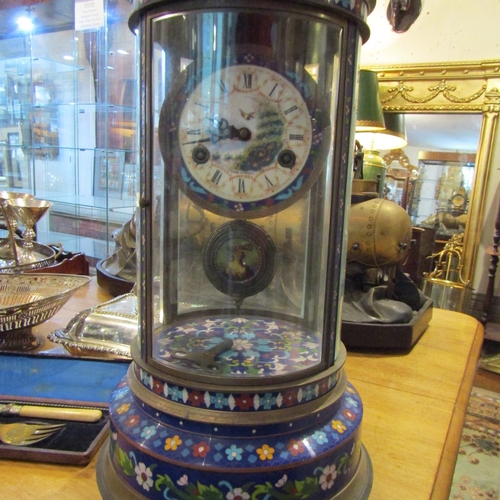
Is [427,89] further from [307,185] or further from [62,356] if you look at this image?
[62,356]

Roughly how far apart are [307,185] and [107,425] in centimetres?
37

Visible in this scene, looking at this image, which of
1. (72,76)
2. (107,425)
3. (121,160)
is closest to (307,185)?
(107,425)

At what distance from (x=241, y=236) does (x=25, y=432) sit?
33 cm

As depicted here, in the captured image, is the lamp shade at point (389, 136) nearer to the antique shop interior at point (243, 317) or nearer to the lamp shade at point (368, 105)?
the lamp shade at point (368, 105)

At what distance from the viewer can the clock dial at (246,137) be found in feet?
1.58

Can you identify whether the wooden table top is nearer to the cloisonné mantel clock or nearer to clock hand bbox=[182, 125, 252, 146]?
the cloisonné mantel clock

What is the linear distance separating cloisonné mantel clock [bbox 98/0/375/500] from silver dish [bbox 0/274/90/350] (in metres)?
0.28

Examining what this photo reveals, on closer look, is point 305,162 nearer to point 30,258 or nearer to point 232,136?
point 232,136

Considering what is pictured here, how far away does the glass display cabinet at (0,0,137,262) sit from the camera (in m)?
1.90

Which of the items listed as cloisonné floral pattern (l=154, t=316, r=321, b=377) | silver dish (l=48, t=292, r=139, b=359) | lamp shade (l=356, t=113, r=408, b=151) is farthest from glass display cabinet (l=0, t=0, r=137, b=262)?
cloisonné floral pattern (l=154, t=316, r=321, b=377)

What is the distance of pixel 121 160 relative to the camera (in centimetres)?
192

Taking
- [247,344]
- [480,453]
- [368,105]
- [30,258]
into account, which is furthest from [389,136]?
[247,344]

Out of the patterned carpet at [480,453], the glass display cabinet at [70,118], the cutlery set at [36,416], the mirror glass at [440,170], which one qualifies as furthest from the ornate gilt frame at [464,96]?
the cutlery set at [36,416]

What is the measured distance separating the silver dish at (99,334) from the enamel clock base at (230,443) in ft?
0.87
